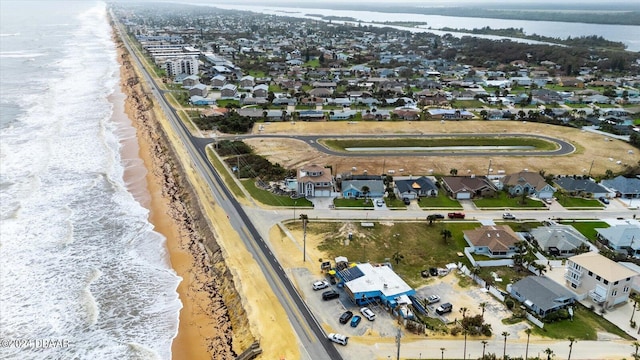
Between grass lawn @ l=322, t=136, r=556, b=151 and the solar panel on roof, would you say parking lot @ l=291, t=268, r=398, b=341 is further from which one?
grass lawn @ l=322, t=136, r=556, b=151

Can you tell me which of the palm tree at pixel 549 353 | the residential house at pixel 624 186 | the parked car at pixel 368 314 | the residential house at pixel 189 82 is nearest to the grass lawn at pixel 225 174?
the parked car at pixel 368 314

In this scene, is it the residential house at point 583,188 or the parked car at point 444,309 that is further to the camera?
the residential house at point 583,188

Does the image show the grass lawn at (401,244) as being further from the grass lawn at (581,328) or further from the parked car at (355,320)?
the grass lawn at (581,328)

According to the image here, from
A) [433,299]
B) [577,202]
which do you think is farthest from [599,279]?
[577,202]

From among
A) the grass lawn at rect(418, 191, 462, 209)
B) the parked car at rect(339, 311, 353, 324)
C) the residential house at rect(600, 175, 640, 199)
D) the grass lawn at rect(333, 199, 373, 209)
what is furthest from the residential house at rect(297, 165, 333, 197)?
the residential house at rect(600, 175, 640, 199)

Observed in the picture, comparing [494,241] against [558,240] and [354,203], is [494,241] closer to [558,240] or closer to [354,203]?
[558,240]

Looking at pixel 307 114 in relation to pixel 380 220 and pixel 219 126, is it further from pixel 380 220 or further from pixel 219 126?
pixel 380 220
